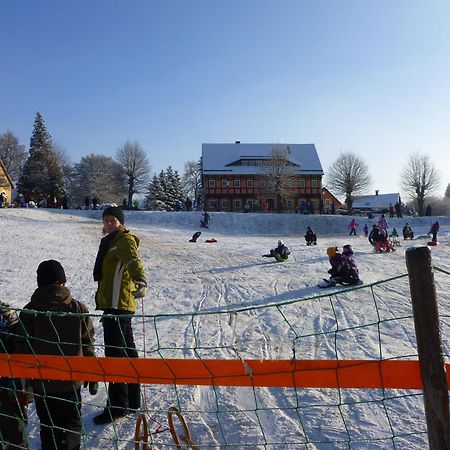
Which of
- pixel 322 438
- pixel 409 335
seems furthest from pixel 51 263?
pixel 409 335

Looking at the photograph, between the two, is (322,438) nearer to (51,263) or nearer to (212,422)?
(212,422)

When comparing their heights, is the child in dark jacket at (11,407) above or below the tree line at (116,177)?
below

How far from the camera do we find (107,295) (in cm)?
418

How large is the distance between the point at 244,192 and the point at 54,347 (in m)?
59.9

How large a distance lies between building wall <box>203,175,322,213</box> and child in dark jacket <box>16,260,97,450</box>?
58.5 meters

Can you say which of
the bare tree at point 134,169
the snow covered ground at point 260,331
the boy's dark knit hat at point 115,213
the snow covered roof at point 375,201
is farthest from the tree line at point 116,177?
the boy's dark knit hat at point 115,213

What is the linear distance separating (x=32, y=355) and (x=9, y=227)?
22989 millimetres

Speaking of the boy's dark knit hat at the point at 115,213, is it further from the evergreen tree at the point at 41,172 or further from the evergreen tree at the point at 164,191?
the evergreen tree at the point at 164,191

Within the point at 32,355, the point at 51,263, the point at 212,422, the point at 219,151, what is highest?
the point at 219,151

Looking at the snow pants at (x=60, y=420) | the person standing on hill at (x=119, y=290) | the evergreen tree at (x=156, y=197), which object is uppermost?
the evergreen tree at (x=156, y=197)

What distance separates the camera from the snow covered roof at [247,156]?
62.5 meters

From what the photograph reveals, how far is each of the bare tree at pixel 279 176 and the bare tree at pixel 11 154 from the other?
110 ft

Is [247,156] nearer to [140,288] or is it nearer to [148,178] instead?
[148,178]

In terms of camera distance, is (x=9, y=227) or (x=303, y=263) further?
(x=9, y=227)
